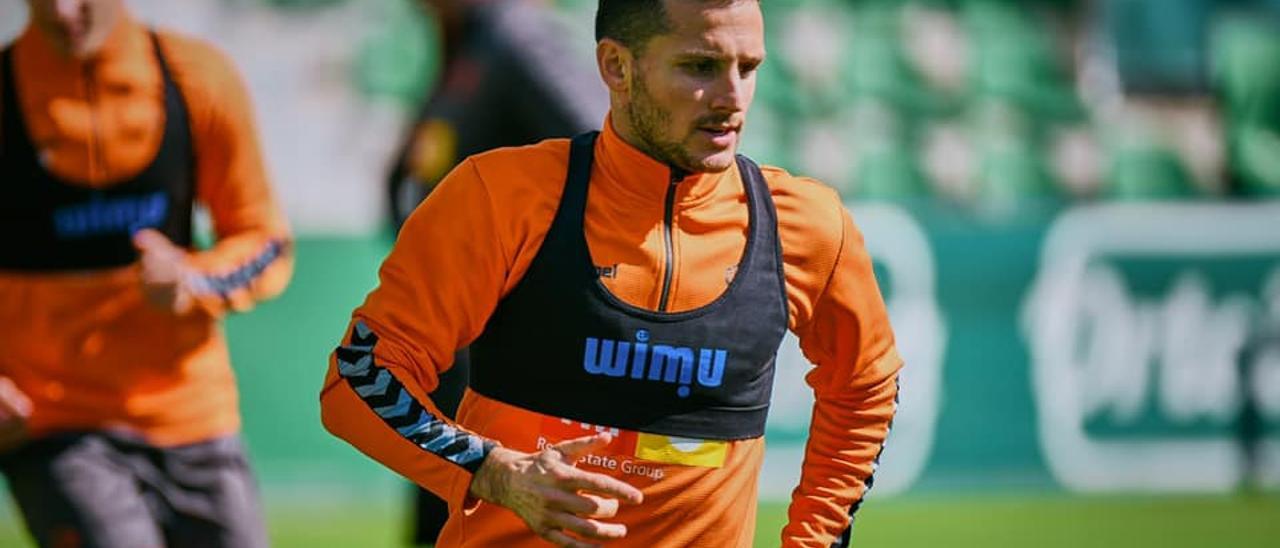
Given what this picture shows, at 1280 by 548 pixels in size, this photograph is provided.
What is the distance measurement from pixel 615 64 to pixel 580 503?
3.47 feet

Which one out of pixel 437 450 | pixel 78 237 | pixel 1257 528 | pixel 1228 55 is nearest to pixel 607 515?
pixel 437 450

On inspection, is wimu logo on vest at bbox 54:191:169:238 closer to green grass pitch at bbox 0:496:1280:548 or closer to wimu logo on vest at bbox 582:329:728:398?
wimu logo on vest at bbox 582:329:728:398

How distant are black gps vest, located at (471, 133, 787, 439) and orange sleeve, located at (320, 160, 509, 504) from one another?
110 mm

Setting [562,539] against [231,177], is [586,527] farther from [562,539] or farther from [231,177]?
[231,177]

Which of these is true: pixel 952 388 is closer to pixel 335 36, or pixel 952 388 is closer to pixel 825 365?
pixel 335 36

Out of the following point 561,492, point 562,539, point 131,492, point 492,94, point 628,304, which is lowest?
point 131,492

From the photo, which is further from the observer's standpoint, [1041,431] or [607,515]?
[1041,431]

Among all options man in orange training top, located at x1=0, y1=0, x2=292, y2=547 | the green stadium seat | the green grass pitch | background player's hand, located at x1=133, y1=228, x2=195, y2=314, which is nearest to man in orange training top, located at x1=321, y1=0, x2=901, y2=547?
background player's hand, located at x1=133, y1=228, x2=195, y2=314

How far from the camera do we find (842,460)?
436 cm

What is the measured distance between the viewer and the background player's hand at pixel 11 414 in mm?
5441

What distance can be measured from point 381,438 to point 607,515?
54 centimetres

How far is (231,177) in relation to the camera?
593 centimetres

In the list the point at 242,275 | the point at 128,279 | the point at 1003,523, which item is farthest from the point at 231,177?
the point at 1003,523

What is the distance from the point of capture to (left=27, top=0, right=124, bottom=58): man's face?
5.72 metres
